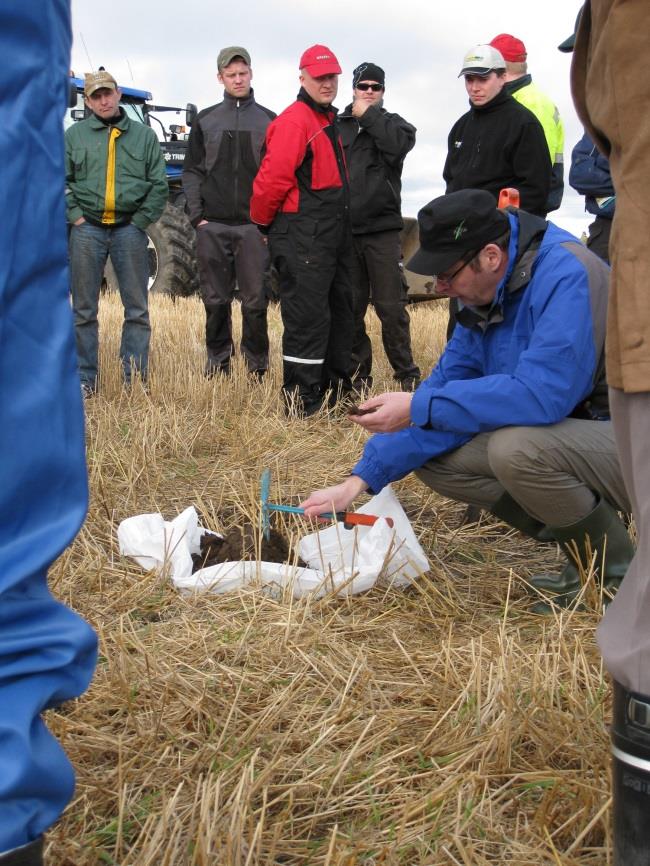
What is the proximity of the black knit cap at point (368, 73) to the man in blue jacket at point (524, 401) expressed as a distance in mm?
2888

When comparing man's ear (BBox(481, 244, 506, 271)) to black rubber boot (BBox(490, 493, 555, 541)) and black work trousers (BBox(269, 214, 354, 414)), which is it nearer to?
black rubber boot (BBox(490, 493, 555, 541))

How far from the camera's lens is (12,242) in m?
1.07

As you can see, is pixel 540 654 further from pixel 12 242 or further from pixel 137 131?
pixel 137 131

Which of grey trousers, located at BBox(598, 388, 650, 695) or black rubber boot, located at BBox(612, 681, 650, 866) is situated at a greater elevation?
grey trousers, located at BBox(598, 388, 650, 695)

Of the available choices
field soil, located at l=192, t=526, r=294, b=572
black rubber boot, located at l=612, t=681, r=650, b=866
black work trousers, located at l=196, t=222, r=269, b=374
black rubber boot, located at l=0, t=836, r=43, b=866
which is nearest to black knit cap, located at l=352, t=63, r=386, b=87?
black work trousers, located at l=196, t=222, r=269, b=374

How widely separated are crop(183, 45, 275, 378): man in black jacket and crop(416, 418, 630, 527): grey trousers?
3.45m

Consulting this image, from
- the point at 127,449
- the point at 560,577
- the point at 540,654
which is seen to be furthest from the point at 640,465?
the point at 127,449

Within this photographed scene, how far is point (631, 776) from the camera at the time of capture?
1.21 m

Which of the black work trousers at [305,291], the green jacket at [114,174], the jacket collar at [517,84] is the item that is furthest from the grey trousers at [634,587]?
the green jacket at [114,174]

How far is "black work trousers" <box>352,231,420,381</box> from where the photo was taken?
19.6 ft

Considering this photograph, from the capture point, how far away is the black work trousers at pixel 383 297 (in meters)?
5.98

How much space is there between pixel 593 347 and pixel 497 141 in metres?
2.51

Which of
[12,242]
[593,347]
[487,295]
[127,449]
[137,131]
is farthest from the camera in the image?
[137,131]

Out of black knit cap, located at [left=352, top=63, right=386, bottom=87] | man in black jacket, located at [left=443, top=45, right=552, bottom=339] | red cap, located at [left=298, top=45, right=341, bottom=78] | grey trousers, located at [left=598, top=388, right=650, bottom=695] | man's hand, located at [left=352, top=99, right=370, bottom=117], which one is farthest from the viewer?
man's hand, located at [left=352, top=99, right=370, bottom=117]
